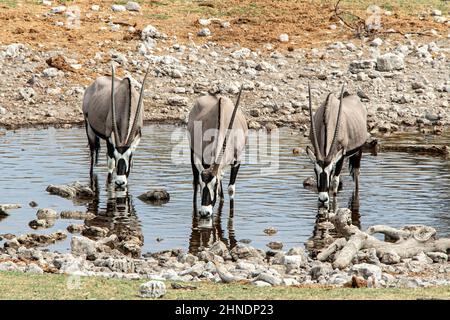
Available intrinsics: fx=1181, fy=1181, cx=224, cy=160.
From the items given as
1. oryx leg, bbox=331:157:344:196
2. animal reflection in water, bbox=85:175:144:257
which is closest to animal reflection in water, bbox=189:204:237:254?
animal reflection in water, bbox=85:175:144:257

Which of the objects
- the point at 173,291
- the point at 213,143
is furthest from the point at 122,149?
the point at 173,291

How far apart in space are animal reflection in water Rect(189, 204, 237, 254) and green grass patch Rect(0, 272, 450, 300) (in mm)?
3384

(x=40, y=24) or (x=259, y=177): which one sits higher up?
(x=40, y=24)

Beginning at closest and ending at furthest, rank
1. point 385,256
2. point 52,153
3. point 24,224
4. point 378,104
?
point 385,256 < point 24,224 < point 52,153 < point 378,104

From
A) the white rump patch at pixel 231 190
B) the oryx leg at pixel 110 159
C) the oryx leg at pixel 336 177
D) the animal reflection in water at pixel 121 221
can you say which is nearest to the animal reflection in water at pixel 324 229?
the oryx leg at pixel 336 177

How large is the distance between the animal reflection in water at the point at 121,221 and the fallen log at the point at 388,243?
2.33 metres

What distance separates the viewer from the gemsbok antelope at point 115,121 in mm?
17328

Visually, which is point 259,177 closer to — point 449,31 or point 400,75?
point 400,75

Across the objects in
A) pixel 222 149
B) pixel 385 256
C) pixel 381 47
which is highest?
pixel 381 47

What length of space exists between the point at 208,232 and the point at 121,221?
1.25 metres
